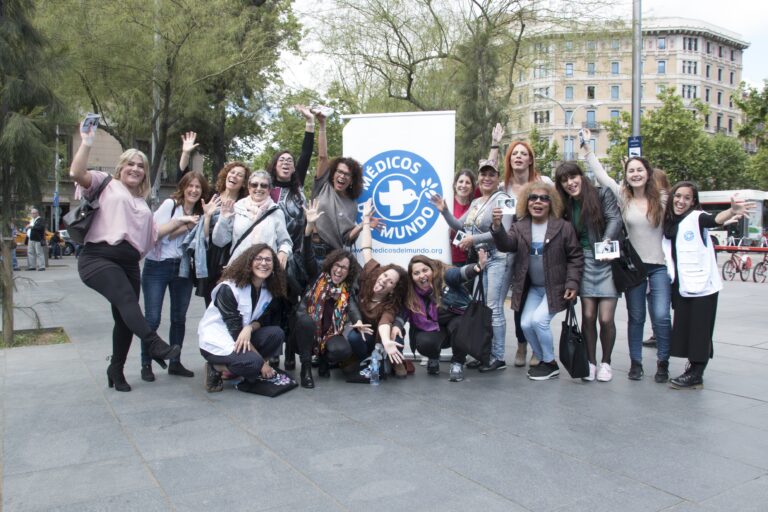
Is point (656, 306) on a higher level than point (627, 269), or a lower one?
lower

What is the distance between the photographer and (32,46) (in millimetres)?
6504

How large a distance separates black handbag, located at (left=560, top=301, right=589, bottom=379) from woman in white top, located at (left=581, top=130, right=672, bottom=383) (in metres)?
0.51

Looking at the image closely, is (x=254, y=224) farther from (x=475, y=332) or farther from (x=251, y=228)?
(x=475, y=332)

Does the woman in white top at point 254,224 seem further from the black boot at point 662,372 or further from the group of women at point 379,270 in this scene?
the black boot at point 662,372

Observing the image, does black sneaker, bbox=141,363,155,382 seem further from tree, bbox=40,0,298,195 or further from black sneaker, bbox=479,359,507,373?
tree, bbox=40,0,298,195

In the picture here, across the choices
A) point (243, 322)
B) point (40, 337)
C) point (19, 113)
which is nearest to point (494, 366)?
point (243, 322)

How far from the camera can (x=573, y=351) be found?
5027 mm

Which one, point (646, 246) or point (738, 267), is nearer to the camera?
point (646, 246)

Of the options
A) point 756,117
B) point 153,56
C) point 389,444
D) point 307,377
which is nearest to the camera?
point 389,444

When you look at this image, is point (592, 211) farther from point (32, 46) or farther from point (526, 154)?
point (32, 46)

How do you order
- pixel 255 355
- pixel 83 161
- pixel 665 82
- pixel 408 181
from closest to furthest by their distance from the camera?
pixel 83 161, pixel 255 355, pixel 408 181, pixel 665 82

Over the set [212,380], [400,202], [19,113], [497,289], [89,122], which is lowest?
[212,380]

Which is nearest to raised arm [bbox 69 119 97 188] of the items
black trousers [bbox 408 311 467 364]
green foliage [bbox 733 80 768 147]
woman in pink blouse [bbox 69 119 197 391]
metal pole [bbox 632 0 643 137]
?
woman in pink blouse [bbox 69 119 197 391]

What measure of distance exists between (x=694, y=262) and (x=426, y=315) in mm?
2199
